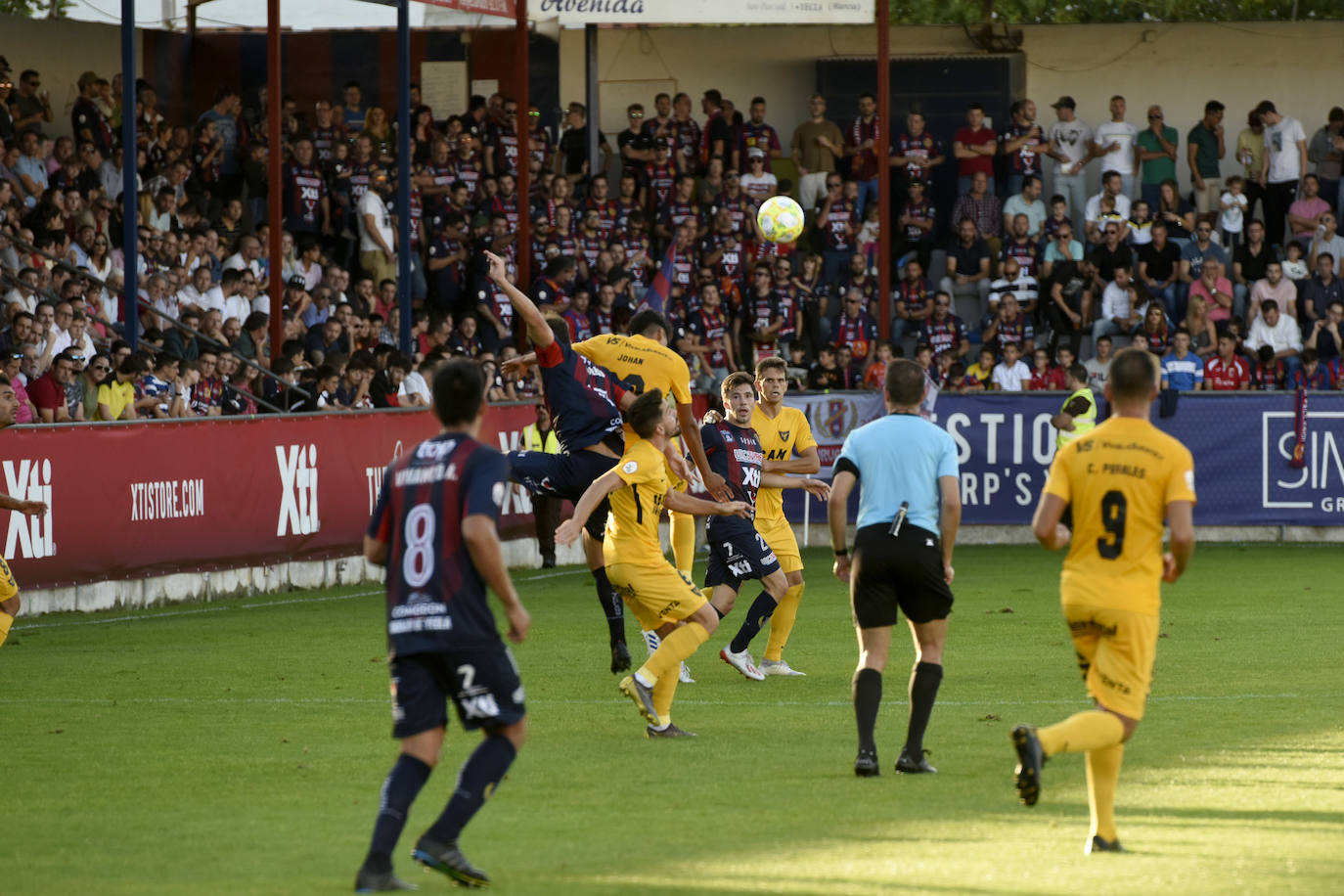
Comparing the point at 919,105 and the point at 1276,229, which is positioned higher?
the point at 919,105

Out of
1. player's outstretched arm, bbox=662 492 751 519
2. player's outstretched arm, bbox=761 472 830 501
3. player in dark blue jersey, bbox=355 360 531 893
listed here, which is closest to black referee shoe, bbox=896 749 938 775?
player's outstretched arm, bbox=662 492 751 519

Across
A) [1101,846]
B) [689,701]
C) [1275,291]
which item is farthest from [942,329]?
[1101,846]

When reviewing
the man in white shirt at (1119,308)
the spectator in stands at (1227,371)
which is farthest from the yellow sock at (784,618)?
the man in white shirt at (1119,308)

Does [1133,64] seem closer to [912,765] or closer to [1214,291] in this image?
[1214,291]

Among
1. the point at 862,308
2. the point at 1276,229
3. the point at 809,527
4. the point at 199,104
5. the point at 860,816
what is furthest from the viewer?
the point at 199,104

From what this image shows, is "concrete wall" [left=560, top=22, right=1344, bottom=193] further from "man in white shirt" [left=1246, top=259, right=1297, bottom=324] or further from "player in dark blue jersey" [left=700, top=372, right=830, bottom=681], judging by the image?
"player in dark blue jersey" [left=700, top=372, right=830, bottom=681]

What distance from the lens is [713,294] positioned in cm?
2603

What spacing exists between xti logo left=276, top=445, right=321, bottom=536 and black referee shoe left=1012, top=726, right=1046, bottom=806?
12724mm

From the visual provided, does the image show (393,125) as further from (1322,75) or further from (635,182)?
(1322,75)

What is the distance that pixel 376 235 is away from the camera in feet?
83.3

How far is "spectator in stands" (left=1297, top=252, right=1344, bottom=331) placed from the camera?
88.1 feet

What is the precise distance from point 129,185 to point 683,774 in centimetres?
1247

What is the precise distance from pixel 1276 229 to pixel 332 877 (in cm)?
2421

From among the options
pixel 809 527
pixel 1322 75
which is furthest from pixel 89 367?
pixel 1322 75
